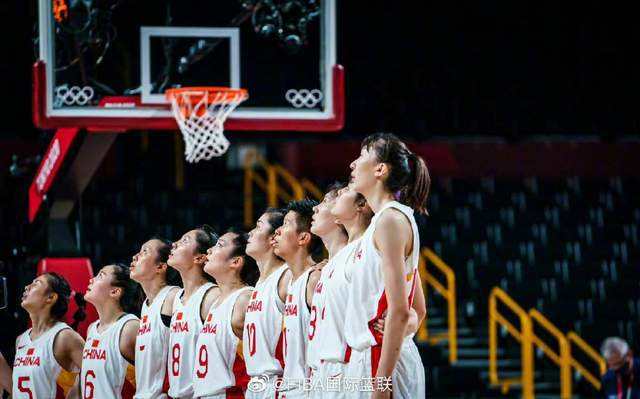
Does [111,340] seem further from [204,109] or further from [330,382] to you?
[330,382]

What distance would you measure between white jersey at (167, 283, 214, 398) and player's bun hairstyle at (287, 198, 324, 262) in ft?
2.87

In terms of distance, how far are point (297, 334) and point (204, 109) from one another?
2.21 meters

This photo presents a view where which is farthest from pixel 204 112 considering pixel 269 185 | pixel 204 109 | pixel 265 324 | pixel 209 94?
pixel 269 185

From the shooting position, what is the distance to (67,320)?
8.43 meters

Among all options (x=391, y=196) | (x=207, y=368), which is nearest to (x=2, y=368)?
(x=207, y=368)

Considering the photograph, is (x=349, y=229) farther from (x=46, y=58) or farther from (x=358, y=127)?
(x=358, y=127)

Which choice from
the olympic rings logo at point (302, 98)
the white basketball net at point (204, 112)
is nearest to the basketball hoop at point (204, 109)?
the white basketball net at point (204, 112)

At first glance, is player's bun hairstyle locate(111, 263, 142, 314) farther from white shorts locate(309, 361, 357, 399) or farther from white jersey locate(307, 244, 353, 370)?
white shorts locate(309, 361, 357, 399)

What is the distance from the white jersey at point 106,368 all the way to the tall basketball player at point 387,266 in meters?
2.40

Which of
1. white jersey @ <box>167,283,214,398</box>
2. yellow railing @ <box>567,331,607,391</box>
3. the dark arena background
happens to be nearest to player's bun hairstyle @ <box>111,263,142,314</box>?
white jersey @ <box>167,283,214,398</box>

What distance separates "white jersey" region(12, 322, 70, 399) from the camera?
7.50 meters

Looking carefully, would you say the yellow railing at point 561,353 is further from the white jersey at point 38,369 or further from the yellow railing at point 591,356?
the white jersey at point 38,369

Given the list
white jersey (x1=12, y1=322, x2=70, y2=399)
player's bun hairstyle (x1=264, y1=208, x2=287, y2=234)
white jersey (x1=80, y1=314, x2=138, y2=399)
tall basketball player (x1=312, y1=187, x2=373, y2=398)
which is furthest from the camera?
white jersey (x1=12, y1=322, x2=70, y2=399)

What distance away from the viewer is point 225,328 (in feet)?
22.1
